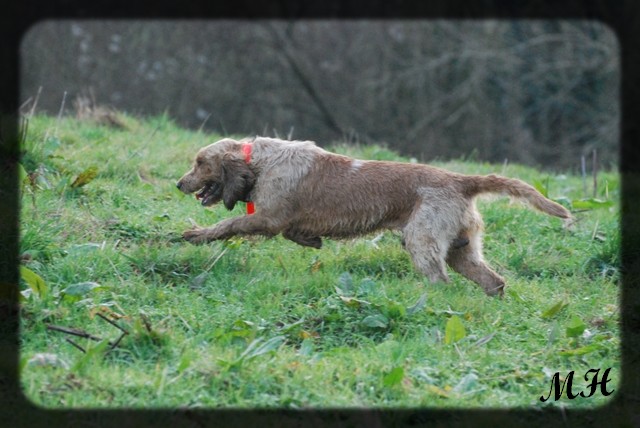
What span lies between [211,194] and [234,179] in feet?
1.07

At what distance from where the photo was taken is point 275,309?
6742 mm

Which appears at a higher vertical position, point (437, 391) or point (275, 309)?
point (437, 391)

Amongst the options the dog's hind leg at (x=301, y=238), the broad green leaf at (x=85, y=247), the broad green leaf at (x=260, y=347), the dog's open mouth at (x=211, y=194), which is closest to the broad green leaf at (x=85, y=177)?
the dog's open mouth at (x=211, y=194)

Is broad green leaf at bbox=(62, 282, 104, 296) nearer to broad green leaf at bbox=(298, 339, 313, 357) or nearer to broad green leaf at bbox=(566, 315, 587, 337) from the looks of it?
broad green leaf at bbox=(298, 339, 313, 357)

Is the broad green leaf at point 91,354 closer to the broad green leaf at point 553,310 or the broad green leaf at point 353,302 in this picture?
the broad green leaf at point 353,302

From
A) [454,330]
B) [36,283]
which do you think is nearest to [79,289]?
[36,283]

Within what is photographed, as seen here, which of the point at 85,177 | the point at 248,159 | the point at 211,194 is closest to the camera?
the point at 248,159

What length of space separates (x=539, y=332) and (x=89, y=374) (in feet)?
9.81

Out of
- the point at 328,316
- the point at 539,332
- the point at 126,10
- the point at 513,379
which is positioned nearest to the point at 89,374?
the point at 328,316

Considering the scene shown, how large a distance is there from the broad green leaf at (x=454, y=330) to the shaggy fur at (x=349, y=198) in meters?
0.99

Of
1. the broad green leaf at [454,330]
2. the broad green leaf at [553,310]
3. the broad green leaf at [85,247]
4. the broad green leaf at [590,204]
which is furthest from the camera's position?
the broad green leaf at [590,204]

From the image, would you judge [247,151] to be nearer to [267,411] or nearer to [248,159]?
[248,159]

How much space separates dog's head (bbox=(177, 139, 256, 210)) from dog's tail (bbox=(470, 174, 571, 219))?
1.77m

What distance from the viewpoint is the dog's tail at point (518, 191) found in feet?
23.9
